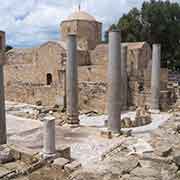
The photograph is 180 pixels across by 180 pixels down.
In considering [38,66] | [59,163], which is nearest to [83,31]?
[38,66]

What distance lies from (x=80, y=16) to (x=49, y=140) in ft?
68.6

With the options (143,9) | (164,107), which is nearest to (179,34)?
(143,9)

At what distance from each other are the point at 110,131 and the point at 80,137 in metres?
1.27

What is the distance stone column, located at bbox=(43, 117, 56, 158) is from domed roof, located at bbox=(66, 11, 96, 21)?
65.9 ft

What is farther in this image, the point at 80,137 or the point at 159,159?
the point at 80,137

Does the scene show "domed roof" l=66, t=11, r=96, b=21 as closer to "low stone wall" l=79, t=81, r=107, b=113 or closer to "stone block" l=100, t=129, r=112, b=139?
"low stone wall" l=79, t=81, r=107, b=113

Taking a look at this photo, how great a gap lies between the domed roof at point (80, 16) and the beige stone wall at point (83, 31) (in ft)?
1.36

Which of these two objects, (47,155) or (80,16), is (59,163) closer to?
(47,155)

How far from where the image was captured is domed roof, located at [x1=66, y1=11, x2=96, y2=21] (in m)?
26.6

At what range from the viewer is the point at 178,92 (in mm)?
18625

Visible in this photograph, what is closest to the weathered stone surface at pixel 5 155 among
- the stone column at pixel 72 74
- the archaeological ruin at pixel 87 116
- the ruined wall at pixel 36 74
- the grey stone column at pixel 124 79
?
the archaeological ruin at pixel 87 116

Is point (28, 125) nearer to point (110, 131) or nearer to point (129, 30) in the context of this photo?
point (110, 131)

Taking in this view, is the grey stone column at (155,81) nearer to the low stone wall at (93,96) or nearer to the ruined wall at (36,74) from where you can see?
the low stone wall at (93,96)

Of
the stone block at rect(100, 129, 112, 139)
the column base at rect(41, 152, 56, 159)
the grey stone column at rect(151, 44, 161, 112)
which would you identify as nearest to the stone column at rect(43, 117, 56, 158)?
the column base at rect(41, 152, 56, 159)
